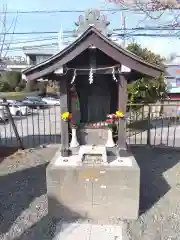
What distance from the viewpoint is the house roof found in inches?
157

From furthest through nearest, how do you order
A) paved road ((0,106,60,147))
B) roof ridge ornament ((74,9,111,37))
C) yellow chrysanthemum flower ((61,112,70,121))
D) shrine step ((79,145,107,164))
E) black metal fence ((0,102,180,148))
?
paved road ((0,106,60,147)), black metal fence ((0,102,180,148)), yellow chrysanthemum flower ((61,112,70,121)), roof ridge ornament ((74,9,111,37)), shrine step ((79,145,107,164))

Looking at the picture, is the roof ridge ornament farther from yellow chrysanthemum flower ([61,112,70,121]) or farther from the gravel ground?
the gravel ground

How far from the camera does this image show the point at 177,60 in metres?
28.1

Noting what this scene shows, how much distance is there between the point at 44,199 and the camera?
4.37 meters

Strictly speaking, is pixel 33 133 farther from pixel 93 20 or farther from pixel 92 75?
pixel 93 20

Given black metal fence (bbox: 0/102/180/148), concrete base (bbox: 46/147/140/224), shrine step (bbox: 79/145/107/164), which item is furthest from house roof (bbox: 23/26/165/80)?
black metal fence (bbox: 0/102/180/148)

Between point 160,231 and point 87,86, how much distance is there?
3119 millimetres

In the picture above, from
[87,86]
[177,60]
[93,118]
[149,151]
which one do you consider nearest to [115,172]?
[93,118]

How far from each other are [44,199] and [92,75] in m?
2.52

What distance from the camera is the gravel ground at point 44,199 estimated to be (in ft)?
11.5

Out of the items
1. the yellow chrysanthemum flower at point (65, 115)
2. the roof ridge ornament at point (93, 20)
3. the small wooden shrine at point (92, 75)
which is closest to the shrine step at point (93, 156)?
the small wooden shrine at point (92, 75)

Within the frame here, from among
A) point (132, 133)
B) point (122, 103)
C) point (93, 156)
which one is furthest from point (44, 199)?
point (132, 133)

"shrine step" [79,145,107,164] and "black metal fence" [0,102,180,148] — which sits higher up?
"shrine step" [79,145,107,164]

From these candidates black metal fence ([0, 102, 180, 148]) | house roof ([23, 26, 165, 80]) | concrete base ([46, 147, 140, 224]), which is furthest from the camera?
black metal fence ([0, 102, 180, 148])
